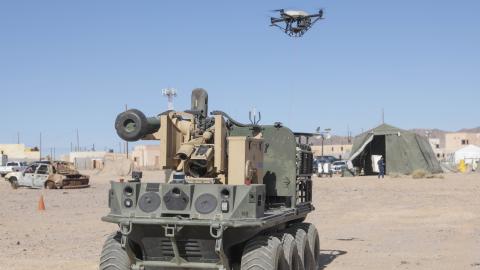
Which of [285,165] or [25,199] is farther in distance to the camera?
[25,199]

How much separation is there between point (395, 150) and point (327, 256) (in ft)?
111

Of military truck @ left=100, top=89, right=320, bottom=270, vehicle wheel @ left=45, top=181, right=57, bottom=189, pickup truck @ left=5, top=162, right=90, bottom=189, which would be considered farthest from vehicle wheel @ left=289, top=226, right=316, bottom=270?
vehicle wheel @ left=45, top=181, right=57, bottom=189

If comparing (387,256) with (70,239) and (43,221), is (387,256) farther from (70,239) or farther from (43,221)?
(43,221)

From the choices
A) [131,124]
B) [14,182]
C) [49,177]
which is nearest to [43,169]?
[49,177]

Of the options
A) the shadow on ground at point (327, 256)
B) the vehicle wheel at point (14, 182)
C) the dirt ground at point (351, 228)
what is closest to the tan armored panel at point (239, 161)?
the shadow on ground at point (327, 256)

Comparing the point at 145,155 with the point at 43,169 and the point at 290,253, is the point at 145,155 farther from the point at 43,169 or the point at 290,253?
the point at 290,253

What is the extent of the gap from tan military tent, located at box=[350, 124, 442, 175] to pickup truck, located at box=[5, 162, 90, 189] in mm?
18975

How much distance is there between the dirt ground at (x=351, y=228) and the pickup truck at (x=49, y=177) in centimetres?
137

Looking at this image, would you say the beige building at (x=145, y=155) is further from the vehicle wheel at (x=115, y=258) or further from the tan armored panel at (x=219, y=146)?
the vehicle wheel at (x=115, y=258)

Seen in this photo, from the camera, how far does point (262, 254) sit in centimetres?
895

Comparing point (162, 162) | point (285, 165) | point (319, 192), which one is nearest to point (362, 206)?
point (319, 192)

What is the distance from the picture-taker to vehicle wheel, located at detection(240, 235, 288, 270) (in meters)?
8.88

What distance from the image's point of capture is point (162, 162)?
33.9ft

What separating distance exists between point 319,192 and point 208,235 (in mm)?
26511
